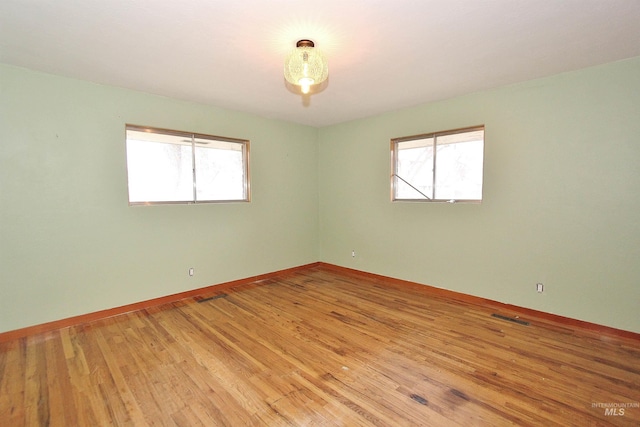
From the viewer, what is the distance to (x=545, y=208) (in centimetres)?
304

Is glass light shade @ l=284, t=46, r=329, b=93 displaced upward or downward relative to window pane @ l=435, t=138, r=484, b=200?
upward

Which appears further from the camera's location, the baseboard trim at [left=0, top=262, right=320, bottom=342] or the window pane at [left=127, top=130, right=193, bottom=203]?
the window pane at [left=127, top=130, right=193, bottom=203]

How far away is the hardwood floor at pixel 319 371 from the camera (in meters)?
1.76

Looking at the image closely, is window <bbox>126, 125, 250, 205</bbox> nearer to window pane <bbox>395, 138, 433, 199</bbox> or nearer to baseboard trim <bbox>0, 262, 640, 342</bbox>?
baseboard trim <bbox>0, 262, 640, 342</bbox>

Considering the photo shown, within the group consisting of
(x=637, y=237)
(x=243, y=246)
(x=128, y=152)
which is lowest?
(x=243, y=246)

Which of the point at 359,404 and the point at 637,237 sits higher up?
the point at 637,237

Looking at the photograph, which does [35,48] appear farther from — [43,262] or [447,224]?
[447,224]

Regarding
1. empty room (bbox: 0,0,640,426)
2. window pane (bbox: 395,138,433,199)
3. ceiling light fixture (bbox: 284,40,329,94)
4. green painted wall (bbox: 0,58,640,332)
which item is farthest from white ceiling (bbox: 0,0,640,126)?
window pane (bbox: 395,138,433,199)

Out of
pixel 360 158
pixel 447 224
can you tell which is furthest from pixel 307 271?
pixel 447 224

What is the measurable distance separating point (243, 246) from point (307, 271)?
54.2 inches

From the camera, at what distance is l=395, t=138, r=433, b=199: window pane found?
399 centimetres

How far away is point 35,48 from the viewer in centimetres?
234

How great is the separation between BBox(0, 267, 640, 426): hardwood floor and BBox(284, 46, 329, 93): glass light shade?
230 centimetres

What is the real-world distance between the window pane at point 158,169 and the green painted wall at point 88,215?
0.14m
